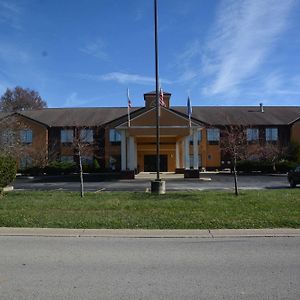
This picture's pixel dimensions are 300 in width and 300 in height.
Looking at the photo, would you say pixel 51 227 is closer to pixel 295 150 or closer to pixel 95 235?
pixel 95 235

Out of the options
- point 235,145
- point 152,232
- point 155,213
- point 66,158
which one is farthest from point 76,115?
point 152,232

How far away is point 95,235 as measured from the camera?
1058cm

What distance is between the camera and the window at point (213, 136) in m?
59.7

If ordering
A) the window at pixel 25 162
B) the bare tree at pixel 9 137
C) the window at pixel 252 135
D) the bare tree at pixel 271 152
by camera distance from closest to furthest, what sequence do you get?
1. the bare tree at pixel 9 137
2. the bare tree at pixel 271 152
3. the window at pixel 25 162
4. the window at pixel 252 135

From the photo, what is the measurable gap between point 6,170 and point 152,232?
9647 mm

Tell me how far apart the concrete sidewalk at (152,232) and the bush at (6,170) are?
713 centimetres

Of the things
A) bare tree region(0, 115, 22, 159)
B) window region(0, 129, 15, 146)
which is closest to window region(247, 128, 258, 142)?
bare tree region(0, 115, 22, 159)

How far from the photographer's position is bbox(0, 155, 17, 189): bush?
59.2 feet

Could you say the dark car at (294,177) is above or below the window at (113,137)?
below

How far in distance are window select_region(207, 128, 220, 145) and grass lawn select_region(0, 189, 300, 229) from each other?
43.9m

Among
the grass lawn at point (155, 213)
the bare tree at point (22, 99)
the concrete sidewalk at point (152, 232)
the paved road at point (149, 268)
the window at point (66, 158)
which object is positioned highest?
the bare tree at point (22, 99)

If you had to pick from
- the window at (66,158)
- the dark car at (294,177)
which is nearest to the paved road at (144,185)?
the dark car at (294,177)

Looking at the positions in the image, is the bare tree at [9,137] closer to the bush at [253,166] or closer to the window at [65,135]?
the window at [65,135]

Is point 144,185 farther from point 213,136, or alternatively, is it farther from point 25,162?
point 213,136
